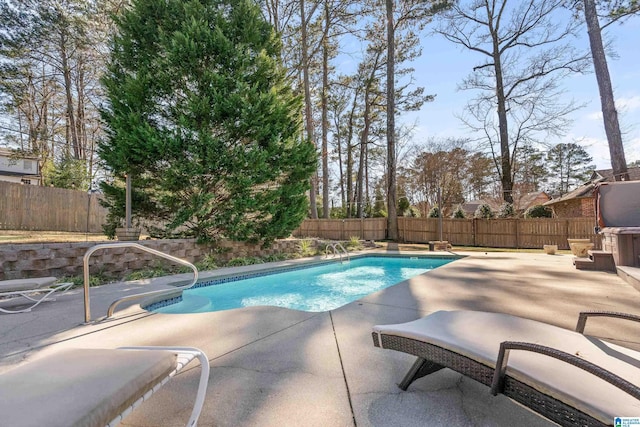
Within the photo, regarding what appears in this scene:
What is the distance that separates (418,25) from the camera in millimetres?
15828

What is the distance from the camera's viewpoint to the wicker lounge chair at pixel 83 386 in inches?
37.5

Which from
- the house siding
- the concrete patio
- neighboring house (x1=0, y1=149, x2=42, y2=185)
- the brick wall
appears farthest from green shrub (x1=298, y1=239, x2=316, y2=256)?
neighboring house (x1=0, y1=149, x2=42, y2=185)

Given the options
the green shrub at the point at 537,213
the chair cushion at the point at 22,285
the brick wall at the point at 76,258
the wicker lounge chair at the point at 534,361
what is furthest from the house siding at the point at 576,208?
the chair cushion at the point at 22,285

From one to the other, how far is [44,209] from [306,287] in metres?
11.5

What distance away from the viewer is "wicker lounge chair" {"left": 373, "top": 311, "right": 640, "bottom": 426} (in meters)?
1.18

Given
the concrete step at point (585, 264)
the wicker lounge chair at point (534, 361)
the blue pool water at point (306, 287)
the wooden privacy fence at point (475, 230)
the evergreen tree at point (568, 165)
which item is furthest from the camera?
the evergreen tree at point (568, 165)

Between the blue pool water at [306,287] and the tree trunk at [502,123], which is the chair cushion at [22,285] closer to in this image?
the blue pool water at [306,287]

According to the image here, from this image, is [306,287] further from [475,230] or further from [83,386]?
[475,230]

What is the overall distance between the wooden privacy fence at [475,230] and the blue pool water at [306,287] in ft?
19.4

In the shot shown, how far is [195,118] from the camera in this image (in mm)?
7020

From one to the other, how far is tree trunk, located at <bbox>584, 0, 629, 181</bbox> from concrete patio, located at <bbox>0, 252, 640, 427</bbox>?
635cm

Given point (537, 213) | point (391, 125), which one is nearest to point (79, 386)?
point (391, 125)

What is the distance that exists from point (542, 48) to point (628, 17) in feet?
16.9

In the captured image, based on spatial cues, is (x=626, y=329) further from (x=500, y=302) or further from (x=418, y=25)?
(x=418, y=25)
